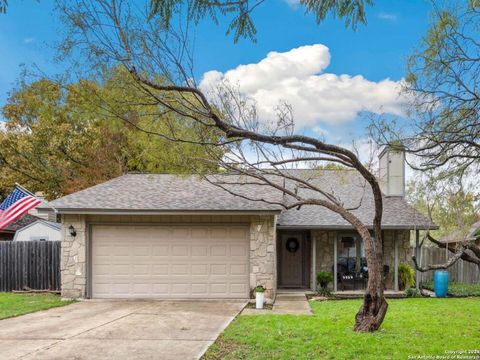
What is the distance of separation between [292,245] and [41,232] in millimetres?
10127

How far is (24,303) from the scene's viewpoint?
11.7 meters

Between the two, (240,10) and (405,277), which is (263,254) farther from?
(240,10)

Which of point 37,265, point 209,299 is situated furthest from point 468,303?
point 37,265

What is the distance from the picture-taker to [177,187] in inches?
567

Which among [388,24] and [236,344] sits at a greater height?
[388,24]

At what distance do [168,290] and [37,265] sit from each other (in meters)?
4.64

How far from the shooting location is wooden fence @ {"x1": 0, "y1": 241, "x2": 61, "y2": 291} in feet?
46.8

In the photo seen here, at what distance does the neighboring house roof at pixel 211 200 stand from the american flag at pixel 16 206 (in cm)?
284

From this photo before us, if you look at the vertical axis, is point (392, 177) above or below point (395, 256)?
above

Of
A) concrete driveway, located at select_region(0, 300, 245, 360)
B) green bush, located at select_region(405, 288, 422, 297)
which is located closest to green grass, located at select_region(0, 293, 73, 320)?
concrete driveway, located at select_region(0, 300, 245, 360)

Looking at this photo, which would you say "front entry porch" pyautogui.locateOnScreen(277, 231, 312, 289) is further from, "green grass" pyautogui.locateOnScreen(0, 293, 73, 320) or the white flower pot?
"green grass" pyautogui.locateOnScreen(0, 293, 73, 320)

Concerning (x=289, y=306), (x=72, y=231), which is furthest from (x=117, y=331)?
(x=72, y=231)

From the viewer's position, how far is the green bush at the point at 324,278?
14241mm

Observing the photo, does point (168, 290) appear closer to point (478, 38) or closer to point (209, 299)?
point (209, 299)
